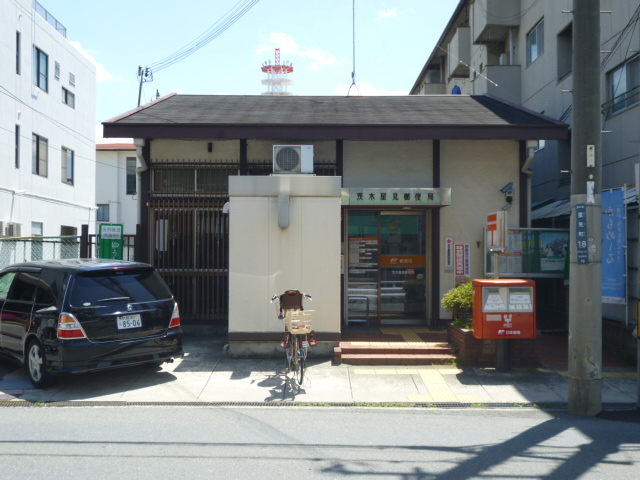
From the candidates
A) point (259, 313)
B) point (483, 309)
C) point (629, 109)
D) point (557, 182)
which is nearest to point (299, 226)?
point (259, 313)

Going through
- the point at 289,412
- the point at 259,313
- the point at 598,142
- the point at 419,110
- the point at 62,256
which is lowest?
the point at 289,412

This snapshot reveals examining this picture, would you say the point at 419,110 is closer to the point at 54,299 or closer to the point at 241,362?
the point at 241,362

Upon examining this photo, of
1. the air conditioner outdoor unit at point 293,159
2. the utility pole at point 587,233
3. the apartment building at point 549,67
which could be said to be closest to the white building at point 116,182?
the apartment building at point 549,67

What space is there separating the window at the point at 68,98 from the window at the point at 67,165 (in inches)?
81.4

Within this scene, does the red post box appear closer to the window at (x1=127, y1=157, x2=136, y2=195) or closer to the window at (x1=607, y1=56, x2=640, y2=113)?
the window at (x1=607, y1=56, x2=640, y2=113)

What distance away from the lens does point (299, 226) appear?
9758 mm

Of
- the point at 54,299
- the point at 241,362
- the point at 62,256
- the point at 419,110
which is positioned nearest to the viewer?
the point at 54,299

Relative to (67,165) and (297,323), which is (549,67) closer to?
(297,323)

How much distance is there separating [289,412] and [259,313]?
111 inches

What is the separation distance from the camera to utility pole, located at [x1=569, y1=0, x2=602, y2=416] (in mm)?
6938

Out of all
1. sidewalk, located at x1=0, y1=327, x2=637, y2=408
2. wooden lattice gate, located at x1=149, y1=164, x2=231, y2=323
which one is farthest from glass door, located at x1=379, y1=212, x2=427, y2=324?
wooden lattice gate, located at x1=149, y1=164, x2=231, y2=323

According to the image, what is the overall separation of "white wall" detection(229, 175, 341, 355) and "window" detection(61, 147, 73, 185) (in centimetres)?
1809

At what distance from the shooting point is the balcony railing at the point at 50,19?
73.5 feet

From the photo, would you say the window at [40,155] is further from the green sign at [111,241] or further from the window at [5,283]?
the window at [5,283]
